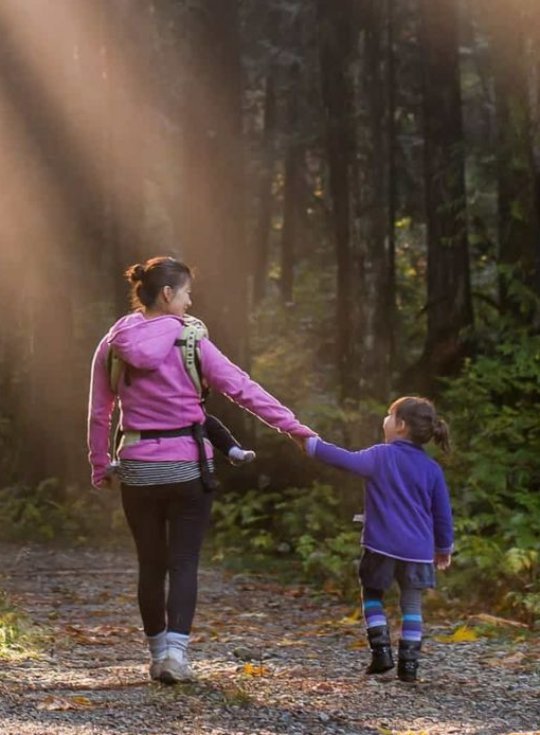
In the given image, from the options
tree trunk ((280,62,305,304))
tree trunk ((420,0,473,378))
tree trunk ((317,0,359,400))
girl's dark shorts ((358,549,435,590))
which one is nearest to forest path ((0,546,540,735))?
girl's dark shorts ((358,549,435,590))

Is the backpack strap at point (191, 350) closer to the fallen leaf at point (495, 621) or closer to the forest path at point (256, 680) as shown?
the forest path at point (256, 680)

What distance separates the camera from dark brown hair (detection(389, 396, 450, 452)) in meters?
7.79

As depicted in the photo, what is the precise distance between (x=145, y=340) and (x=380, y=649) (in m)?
2.07

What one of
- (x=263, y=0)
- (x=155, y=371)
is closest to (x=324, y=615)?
(x=155, y=371)

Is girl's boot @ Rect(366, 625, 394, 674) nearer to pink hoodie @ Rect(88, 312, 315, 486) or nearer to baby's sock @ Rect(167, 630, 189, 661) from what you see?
baby's sock @ Rect(167, 630, 189, 661)

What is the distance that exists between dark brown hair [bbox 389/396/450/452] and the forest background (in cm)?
508

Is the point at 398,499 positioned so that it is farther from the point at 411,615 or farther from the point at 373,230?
the point at 373,230

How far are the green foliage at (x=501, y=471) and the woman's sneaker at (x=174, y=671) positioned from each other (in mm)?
3722

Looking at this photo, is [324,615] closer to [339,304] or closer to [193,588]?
[193,588]

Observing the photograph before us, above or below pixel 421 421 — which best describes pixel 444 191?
above

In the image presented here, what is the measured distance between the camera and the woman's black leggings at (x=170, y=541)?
743 cm

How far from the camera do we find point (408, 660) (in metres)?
7.72

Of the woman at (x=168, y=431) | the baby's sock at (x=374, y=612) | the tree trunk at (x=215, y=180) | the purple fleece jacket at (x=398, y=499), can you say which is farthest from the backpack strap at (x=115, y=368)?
the tree trunk at (x=215, y=180)

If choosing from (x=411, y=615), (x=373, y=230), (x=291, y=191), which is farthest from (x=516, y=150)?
(x=291, y=191)
